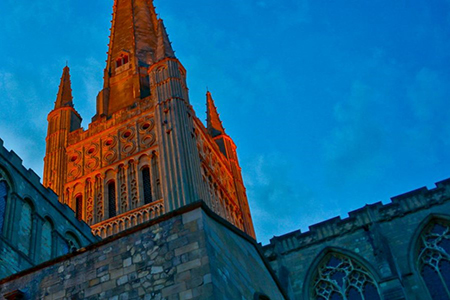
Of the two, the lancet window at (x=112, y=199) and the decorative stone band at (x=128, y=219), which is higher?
the lancet window at (x=112, y=199)

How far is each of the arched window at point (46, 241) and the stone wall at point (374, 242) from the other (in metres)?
8.95

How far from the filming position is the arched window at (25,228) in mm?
18531

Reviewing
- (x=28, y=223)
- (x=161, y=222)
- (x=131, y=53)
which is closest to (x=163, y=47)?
(x=131, y=53)

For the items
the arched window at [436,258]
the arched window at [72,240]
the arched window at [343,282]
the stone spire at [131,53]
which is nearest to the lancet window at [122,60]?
the stone spire at [131,53]

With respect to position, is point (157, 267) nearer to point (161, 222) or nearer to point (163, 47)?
point (161, 222)

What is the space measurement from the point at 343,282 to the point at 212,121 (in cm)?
2475

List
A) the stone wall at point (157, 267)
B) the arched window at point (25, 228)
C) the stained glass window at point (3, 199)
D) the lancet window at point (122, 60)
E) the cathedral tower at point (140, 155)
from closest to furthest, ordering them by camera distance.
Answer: the stone wall at point (157, 267) < the stained glass window at point (3, 199) < the arched window at point (25, 228) < the cathedral tower at point (140, 155) < the lancet window at point (122, 60)

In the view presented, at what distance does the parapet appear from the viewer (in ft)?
79.3

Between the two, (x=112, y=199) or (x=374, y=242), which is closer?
(x=374, y=242)

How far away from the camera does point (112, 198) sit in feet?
115

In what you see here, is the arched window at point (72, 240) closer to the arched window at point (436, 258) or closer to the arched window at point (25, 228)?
the arched window at point (25, 228)

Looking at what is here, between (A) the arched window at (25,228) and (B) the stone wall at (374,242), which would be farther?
(B) the stone wall at (374,242)

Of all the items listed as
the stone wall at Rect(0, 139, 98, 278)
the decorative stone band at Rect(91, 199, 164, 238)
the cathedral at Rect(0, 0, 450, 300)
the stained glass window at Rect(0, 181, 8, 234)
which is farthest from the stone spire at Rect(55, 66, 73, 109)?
the stained glass window at Rect(0, 181, 8, 234)

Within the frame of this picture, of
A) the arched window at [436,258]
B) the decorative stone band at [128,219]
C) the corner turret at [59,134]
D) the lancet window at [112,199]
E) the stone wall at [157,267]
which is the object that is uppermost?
the corner turret at [59,134]
